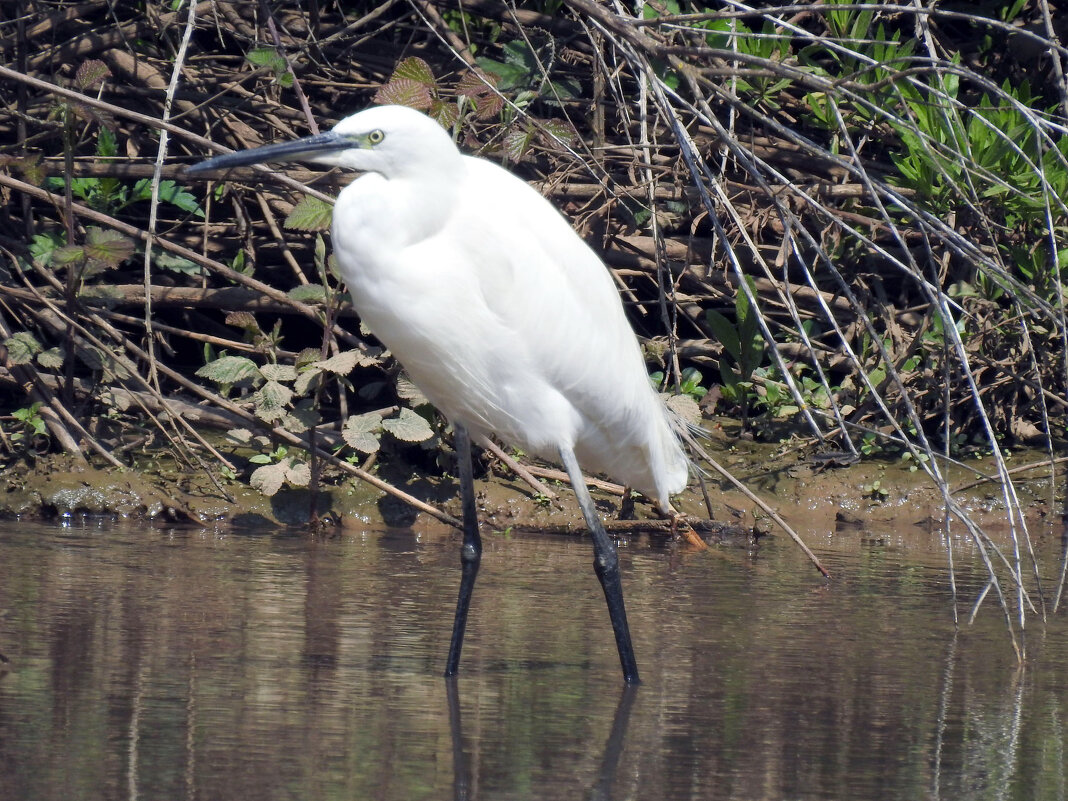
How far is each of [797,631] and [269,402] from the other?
2.44 metres

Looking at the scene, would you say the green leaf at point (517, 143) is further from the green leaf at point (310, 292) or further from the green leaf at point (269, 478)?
the green leaf at point (269, 478)

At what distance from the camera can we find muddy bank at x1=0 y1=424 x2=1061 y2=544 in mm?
5480

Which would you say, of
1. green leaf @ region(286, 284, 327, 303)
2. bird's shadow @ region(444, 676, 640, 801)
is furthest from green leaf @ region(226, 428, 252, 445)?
bird's shadow @ region(444, 676, 640, 801)

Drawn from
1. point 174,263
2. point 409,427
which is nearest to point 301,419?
point 409,427

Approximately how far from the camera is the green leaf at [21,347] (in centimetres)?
546

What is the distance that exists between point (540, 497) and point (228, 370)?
52.8 inches

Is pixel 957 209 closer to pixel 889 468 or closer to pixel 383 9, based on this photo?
pixel 889 468

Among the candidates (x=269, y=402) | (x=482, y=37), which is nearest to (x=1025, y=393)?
(x=482, y=37)

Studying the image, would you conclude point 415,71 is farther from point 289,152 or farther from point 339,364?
point 289,152

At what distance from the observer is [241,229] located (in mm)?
6441

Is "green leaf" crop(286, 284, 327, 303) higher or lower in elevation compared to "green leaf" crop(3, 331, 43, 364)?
higher

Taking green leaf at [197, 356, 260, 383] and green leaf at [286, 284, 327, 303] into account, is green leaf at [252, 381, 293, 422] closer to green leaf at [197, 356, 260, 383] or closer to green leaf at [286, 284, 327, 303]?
green leaf at [197, 356, 260, 383]

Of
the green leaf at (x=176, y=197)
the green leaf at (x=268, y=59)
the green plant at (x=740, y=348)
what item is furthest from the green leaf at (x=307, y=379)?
the green plant at (x=740, y=348)

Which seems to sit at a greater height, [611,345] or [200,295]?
[200,295]
